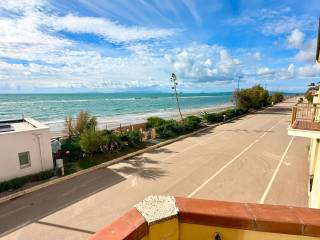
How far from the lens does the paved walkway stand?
8.99 meters

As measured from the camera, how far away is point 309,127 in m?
9.55

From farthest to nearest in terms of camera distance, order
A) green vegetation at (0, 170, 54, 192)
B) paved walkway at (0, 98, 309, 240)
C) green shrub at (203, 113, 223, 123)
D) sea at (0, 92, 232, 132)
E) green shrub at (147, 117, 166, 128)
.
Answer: sea at (0, 92, 232, 132), green shrub at (203, 113, 223, 123), green shrub at (147, 117, 166, 128), green vegetation at (0, 170, 54, 192), paved walkway at (0, 98, 309, 240)

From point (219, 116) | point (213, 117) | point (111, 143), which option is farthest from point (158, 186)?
point (219, 116)

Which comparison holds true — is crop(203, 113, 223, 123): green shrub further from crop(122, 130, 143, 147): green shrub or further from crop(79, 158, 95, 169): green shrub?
crop(79, 158, 95, 169): green shrub

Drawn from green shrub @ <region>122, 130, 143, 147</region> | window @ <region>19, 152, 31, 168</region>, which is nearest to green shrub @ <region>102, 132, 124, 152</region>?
green shrub @ <region>122, 130, 143, 147</region>

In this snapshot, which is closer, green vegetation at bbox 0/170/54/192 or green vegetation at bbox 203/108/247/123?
green vegetation at bbox 0/170/54/192

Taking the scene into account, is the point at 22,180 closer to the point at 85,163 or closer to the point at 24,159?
the point at 24,159

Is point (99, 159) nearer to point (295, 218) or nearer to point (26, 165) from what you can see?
point (26, 165)

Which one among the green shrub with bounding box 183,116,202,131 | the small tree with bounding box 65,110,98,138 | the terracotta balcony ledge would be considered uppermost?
the terracotta balcony ledge

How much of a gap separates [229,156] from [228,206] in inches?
587

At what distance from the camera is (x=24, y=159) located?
12664 mm

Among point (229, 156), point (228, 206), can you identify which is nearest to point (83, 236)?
point (228, 206)

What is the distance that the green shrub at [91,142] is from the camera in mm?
16109

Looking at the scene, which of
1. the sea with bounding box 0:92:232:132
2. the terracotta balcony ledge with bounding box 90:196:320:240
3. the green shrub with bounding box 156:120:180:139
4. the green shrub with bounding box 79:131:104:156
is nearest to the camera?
the terracotta balcony ledge with bounding box 90:196:320:240
